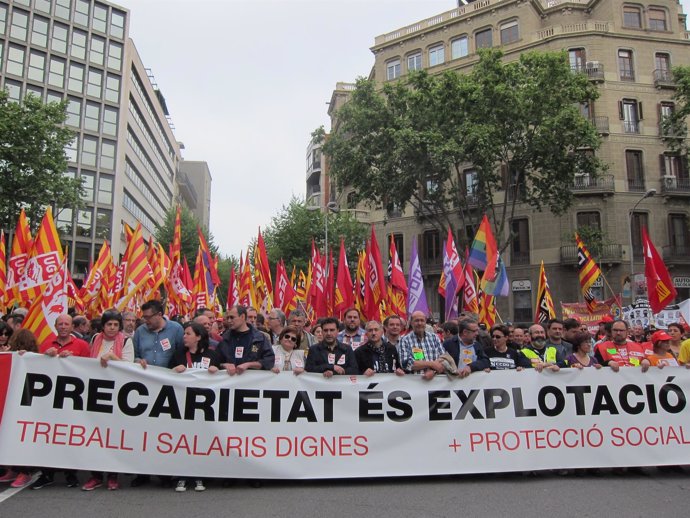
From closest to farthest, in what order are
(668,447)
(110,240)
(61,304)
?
(668,447), (61,304), (110,240)

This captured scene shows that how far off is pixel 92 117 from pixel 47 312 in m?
42.8

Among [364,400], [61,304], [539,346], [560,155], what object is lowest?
[364,400]

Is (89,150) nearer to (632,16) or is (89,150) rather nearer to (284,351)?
(632,16)

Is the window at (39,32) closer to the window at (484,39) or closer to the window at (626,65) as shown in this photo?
the window at (484,39)

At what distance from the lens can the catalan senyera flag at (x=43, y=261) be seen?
32.2ft

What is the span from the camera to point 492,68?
24.0 m

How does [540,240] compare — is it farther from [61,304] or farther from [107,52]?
[107,52]

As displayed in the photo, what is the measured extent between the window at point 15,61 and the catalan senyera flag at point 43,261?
38391 millimetres

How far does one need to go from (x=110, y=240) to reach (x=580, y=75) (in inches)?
1424

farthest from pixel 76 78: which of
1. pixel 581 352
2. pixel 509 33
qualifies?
pixel 581 352

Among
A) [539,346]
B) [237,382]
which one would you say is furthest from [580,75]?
[237,382]

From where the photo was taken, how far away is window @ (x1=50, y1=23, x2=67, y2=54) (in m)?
43.8

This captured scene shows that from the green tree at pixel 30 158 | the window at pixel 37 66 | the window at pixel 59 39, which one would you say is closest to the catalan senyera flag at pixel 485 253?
the green tree at pixel 30 158

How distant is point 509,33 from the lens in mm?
A: 35344
